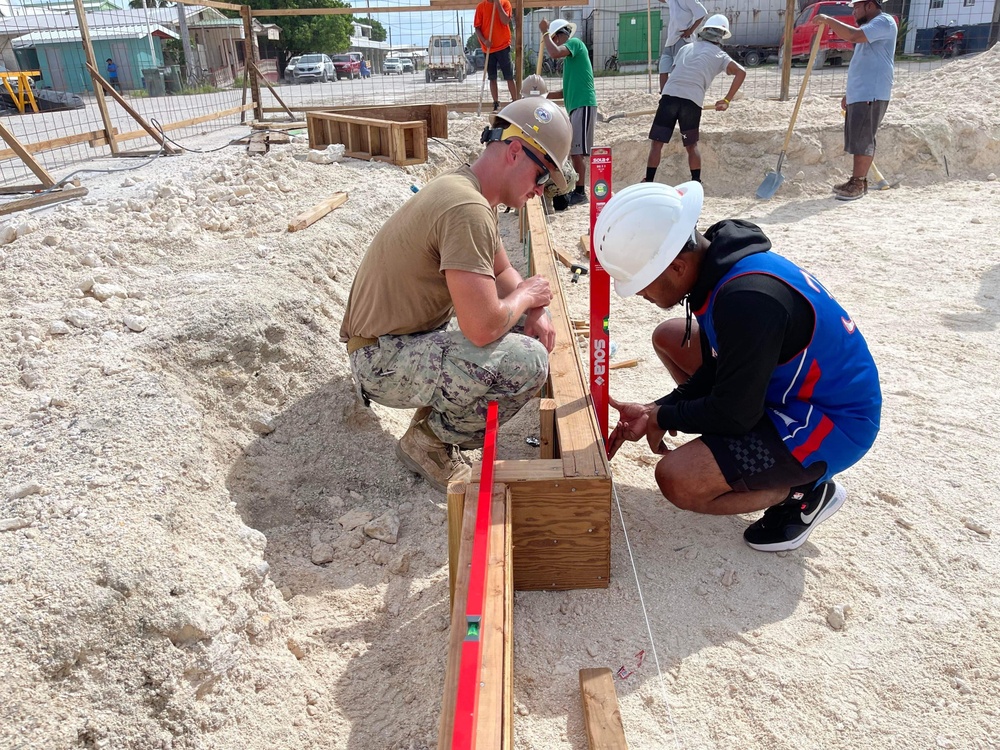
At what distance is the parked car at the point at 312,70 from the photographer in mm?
28578

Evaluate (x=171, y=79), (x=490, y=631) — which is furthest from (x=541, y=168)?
(x=171, y=79)

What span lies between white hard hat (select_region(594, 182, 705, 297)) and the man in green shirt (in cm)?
528

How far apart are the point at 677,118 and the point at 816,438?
592 cm

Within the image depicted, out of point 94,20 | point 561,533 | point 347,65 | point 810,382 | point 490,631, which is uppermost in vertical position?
point 94,20

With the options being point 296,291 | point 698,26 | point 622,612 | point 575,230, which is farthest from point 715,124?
point 622,612

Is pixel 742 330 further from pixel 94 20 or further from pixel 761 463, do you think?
pixel 94 20

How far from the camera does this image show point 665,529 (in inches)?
107

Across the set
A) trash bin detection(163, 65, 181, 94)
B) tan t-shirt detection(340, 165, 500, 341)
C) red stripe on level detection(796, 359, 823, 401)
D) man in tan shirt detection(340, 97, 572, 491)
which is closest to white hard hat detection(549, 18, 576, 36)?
man in tan shirt detection(340, 97, 572, 491)

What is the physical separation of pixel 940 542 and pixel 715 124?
7632 millimetres

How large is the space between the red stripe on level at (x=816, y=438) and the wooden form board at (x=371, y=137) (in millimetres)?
5847

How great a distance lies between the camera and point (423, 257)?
2646 mm

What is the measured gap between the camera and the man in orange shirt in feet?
32.2

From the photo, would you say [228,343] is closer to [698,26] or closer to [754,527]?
[754,527]

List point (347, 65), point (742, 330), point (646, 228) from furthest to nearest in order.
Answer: point (347, 65) → point (646, 228) → point (742, 330)
